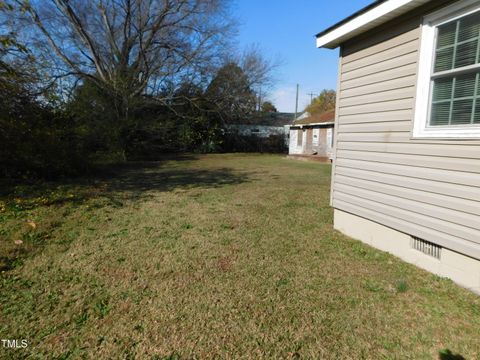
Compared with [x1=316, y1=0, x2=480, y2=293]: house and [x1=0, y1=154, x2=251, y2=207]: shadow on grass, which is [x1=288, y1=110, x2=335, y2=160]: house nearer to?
[x1=0, y1=154, x2=251, y2=207]: shadow on grass

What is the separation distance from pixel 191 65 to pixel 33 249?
1752cm

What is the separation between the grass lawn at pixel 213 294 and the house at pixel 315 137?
16.0 metres

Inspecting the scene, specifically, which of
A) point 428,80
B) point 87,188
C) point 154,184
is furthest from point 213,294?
point 154,184

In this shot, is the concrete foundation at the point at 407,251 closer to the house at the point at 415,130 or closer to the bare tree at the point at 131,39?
the house at the point at 415,130

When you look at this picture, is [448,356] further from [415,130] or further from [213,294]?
[415,130]

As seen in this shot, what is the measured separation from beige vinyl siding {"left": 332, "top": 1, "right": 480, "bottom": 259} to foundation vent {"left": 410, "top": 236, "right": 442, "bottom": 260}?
0.13m

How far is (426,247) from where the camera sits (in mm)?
3256

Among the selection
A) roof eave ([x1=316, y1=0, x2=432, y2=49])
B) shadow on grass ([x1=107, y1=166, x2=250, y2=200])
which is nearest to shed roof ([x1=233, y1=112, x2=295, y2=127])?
shadow on grass ([x1=107, y1=166, x2=250, y2=200])

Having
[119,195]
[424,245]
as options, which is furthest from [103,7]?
[424,245]

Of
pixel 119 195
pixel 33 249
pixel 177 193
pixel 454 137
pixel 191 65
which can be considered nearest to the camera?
pixel 454 137

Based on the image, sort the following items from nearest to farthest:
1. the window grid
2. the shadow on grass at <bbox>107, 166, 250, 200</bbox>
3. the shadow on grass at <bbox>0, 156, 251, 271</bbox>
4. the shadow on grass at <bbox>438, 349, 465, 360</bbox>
→ 1. the shadow on grass at <bbox>438, 349, 465, 360</bbox>
2. the window grid
3. the shadow on grass at <bbox>0, 156, 251, 271</bbox>
4. the shadow on grass at <bbox>107, 166, 250, 200</bbox>

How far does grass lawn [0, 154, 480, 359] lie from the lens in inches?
83.0

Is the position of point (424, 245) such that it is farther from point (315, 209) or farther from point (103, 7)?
point (103, 7)

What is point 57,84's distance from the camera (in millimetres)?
A: 15258
